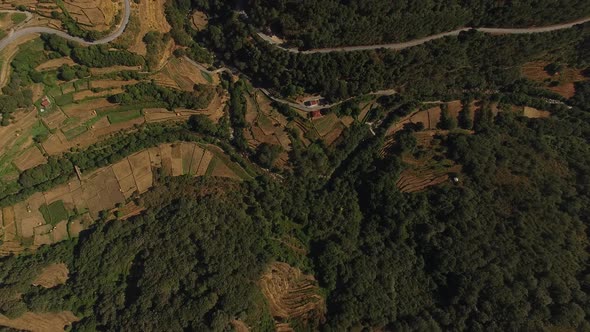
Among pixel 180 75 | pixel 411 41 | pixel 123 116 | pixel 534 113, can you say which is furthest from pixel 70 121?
pixel 534 113

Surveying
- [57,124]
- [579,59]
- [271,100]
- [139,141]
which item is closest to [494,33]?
[579,59]

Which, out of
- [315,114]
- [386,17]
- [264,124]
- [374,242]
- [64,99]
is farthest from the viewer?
[315,114]

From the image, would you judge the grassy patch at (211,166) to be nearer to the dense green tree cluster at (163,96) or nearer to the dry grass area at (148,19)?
the dense green tree cluster at (163,96)

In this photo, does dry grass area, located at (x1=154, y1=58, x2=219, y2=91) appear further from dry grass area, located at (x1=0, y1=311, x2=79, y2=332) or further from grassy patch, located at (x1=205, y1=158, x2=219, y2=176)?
dry grass area, located at (x1=0, y1=311, x2=79, y2=332)

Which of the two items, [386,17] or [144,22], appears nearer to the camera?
[386,17]

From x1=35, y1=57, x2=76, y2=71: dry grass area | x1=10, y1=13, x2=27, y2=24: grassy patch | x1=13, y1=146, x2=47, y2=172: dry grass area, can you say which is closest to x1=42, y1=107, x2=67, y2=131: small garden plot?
x1=13, y1=146, x2=47, y2=172: dry grass area

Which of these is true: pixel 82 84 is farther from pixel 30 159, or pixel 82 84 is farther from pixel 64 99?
pixel 30 159

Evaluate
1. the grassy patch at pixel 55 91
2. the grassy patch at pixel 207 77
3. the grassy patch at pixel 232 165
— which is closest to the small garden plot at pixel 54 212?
the grassy patch at pixel 55 91
